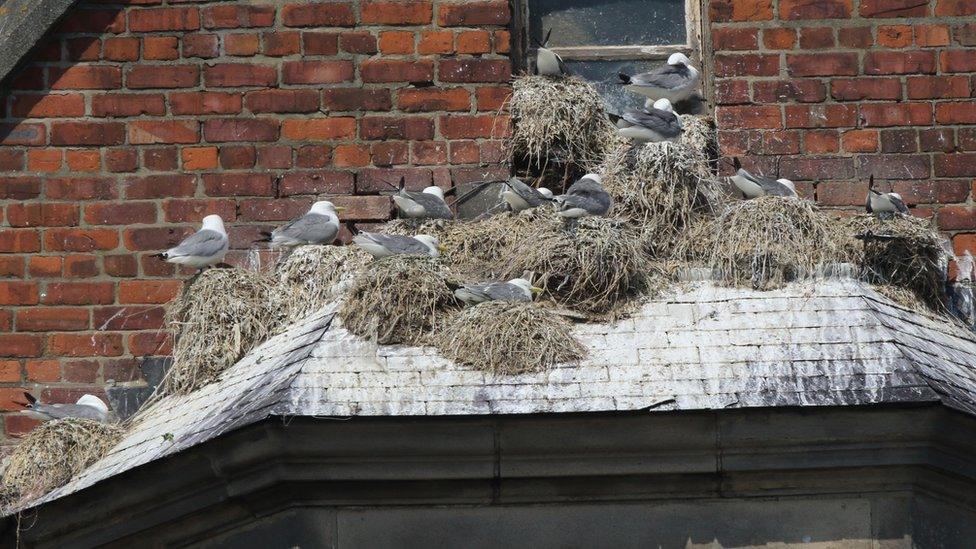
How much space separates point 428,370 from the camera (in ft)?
21.5

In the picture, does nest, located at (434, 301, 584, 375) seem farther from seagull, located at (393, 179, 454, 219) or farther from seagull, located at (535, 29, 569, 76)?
seagull, located at (535, 29, 569, 76)

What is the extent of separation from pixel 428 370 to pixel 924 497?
2.04 metres

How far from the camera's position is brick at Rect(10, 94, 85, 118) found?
26.7 feet

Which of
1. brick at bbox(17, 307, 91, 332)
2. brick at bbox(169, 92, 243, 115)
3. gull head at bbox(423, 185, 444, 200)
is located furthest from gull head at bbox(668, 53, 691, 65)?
brick at bbox(17, 307, 91, 332)

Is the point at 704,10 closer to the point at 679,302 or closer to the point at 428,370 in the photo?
the point at 679,302

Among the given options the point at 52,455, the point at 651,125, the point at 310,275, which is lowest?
the point at 52,455

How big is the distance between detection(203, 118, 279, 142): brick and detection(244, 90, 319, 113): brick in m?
0.07

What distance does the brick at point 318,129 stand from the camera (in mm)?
8180

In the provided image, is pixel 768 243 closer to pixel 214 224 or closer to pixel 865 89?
pixel 865 89

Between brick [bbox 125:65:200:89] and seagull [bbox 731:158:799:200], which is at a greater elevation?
brick [bbox 125:65:200:89]

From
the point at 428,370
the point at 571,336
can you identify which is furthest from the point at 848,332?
the point at 428,370

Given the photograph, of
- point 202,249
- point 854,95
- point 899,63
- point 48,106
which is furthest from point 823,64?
point 48,106

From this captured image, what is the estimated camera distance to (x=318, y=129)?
8.19 meters

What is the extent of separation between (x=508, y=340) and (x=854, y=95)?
2.72 meters
